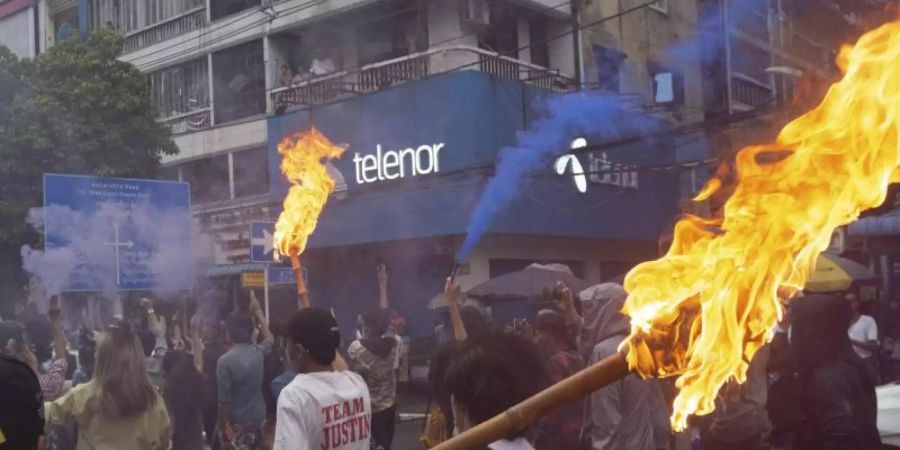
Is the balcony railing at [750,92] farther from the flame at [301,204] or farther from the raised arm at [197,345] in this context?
the raised arm at [197,345]

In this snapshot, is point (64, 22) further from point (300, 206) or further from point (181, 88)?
point (300, 206)

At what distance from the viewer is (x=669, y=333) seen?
106 inches

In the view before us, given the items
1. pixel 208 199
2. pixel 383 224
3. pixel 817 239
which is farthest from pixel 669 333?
pixel 208 199

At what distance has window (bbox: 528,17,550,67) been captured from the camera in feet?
65.7

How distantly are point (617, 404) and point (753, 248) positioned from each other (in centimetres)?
250

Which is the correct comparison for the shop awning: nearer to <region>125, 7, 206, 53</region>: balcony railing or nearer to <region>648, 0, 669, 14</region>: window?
<region>648, 0, 669, 14</region>: window

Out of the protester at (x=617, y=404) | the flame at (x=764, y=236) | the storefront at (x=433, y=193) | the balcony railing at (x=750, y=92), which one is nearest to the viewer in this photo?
the flame at (x=764, y=236)

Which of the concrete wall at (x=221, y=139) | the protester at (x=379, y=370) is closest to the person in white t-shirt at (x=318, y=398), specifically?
the protester at (x=379, y=370)

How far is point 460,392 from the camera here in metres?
3.12

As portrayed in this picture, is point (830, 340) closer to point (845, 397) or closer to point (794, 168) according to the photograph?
point (845, 397)

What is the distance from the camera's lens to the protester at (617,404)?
206 inches

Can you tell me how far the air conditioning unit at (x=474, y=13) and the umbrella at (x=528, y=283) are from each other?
6.17 m

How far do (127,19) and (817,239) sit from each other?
82.8 feet

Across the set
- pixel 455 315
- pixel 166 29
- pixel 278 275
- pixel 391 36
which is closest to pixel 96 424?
pixel 455 315
